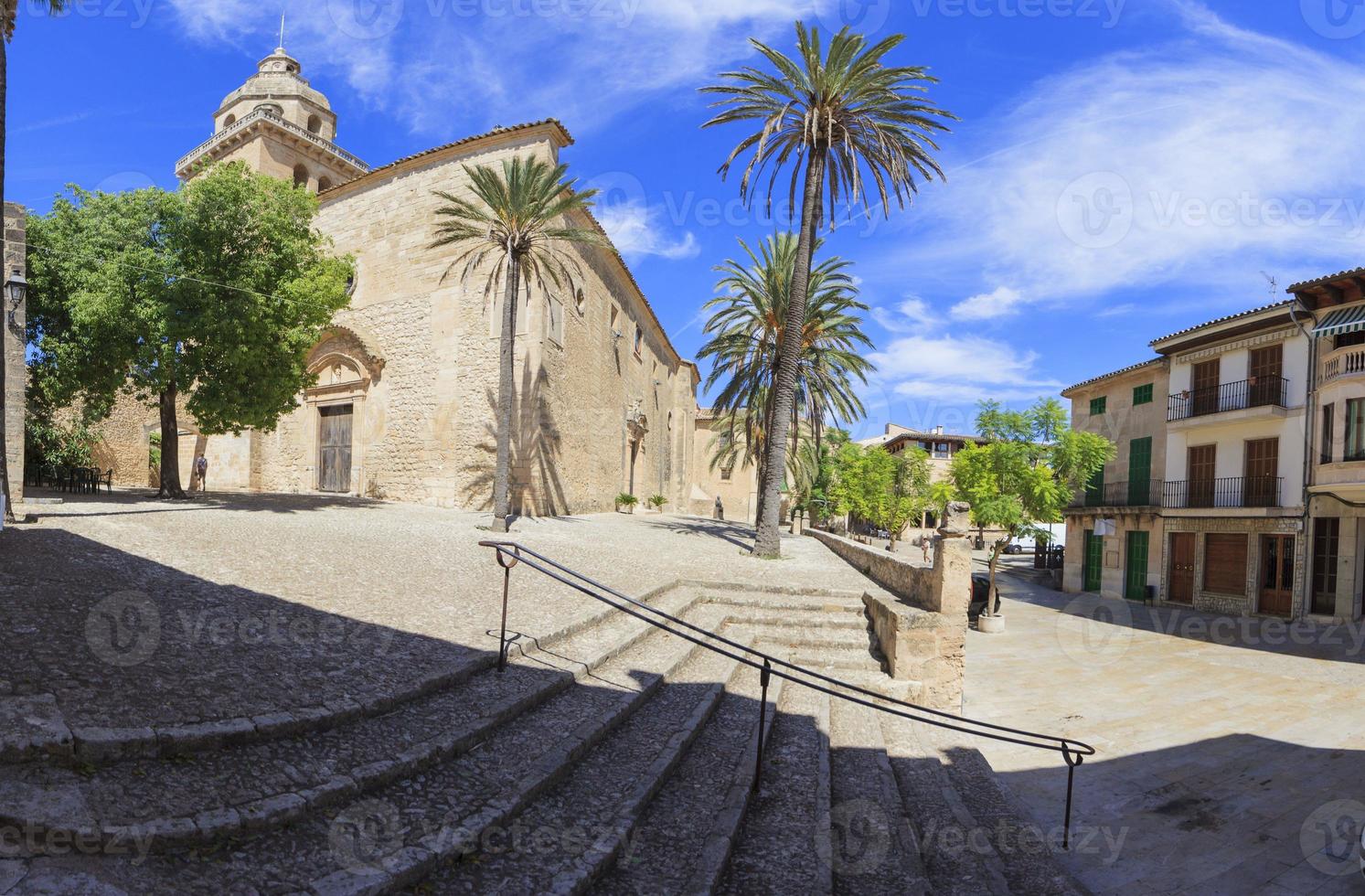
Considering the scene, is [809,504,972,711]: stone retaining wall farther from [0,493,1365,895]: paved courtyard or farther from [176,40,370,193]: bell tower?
[176,40,370,193]: bell tower

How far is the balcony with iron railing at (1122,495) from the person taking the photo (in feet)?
76.7

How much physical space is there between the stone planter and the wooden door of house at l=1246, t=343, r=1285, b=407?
981cm

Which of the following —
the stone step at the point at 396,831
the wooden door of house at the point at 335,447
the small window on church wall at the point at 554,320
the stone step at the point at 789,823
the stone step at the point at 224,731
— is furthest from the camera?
the wooden door of house at the point at 335,447

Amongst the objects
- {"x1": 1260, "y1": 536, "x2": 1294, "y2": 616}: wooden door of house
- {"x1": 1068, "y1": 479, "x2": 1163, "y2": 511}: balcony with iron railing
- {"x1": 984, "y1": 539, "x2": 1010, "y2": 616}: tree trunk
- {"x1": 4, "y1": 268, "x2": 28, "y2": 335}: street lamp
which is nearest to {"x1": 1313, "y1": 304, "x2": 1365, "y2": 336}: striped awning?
{"x1": 1260, "y1": 536, "x2": 1294, "y2": 616}: wooden door of house

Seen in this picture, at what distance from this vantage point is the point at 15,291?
401 inches

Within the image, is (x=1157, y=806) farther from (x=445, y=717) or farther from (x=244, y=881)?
(x=244, y=881)

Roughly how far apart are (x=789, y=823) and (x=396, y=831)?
249 centimetres

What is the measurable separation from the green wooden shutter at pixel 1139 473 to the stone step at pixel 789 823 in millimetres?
22958

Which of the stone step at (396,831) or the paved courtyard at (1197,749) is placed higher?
the stone step at (396,831)

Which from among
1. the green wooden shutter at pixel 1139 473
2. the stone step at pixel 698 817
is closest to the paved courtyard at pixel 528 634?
the stone step at pixel 698 817

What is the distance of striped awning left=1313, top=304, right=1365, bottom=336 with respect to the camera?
54.6 ft

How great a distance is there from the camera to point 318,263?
15273mm

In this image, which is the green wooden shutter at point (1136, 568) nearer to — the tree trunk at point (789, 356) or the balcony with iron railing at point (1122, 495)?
the balcony with iron railing at point (1122, 495)

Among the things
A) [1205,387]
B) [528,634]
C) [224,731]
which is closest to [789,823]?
[528,634]
